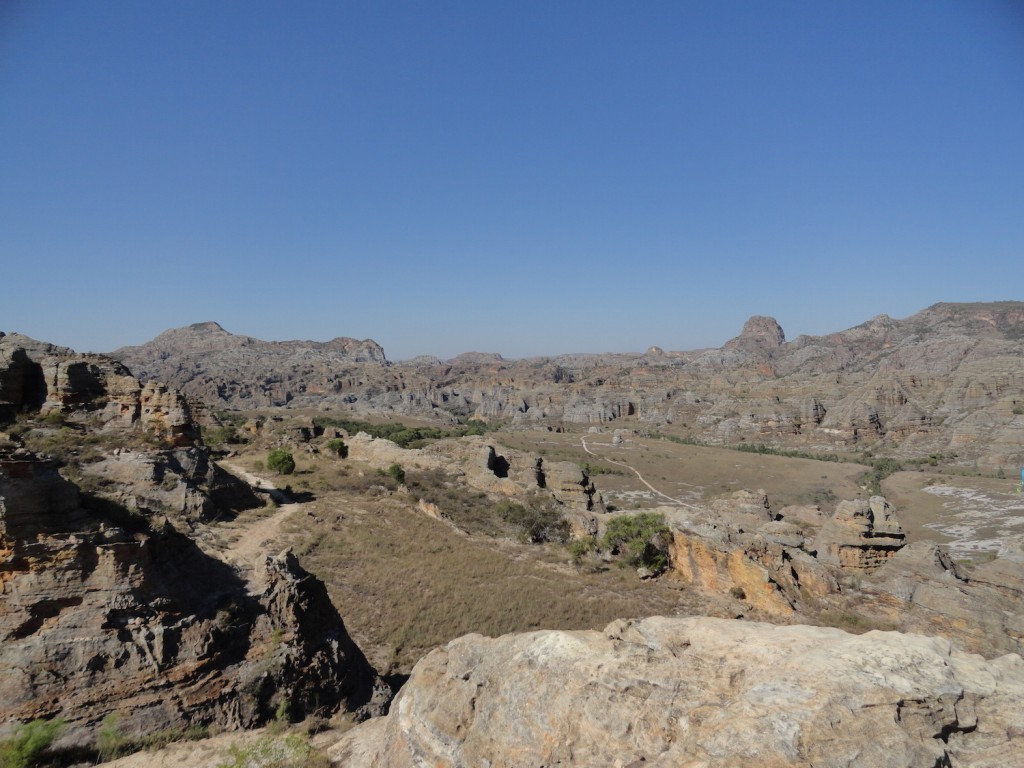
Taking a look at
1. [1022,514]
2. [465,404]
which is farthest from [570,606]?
[465,404]

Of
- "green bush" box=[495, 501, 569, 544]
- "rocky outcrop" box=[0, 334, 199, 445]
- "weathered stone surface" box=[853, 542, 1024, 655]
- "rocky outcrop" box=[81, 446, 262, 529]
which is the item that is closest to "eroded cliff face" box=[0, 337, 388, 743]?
"rocky outcrop" box=[81, 446, 262, 529]

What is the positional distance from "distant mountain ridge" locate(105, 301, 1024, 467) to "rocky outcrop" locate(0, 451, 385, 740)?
6865 cm

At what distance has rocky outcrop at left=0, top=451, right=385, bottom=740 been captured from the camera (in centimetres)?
697

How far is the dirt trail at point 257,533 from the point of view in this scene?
48.2 feet

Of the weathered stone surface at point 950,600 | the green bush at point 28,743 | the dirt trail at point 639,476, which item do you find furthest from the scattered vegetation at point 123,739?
the dirt trail at point 639,476

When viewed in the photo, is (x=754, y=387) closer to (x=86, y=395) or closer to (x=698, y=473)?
(x=698, y=473)

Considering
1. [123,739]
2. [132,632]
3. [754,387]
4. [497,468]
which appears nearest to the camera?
[123,739]

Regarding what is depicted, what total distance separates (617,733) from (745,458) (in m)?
66.1

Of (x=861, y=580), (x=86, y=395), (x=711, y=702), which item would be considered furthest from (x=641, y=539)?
(x=86, y=395)

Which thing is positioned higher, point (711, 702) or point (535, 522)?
point (711, 702)

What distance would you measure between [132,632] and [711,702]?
25.9 ft

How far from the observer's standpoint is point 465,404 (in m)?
137

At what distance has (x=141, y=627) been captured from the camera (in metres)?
7.54

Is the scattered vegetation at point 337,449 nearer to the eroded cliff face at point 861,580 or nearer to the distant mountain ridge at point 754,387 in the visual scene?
the eroded cliff face at point 861,580
